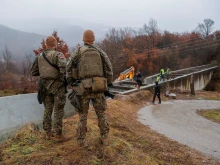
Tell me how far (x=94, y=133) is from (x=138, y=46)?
151 feet

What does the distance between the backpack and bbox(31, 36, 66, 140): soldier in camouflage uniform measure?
0.74 m

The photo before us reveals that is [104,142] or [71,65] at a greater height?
[71,65]

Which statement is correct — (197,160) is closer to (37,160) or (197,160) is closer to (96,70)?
(96,70)

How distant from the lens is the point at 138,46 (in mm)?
50000

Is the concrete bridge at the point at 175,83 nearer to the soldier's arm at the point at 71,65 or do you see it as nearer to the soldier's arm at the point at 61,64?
the soldier's arm at the point at 61,64

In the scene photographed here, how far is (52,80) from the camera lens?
5051 mm

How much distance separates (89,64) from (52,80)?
1199mm

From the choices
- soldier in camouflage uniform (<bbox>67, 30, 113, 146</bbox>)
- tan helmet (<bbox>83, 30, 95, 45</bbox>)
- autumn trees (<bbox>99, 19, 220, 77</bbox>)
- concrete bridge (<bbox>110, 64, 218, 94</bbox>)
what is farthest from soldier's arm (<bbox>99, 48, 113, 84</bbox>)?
autumn trees (<bbox>99, 19, 220, 77</bbox>)

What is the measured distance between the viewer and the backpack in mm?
4324

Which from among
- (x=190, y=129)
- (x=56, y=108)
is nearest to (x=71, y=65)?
(x=56, y=108)

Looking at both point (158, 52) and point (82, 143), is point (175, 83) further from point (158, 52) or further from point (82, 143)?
point (158, 52)

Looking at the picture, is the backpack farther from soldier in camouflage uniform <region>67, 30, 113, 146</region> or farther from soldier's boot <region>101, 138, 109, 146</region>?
soldier's boot <region>101, 138, 109, 146</region>

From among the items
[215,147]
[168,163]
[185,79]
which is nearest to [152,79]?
[185,79]

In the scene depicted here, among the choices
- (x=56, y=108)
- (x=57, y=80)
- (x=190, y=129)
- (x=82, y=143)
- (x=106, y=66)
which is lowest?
(x=190, y=129)
